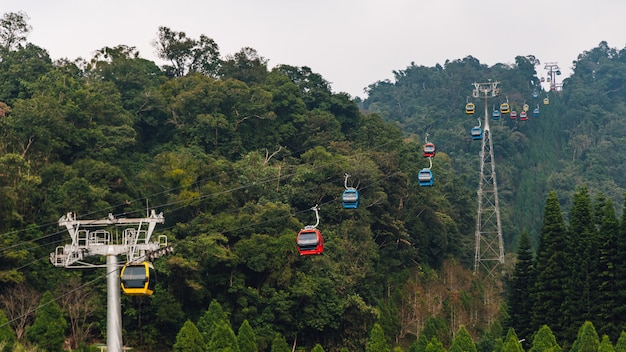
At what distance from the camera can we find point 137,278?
2894 centimetres

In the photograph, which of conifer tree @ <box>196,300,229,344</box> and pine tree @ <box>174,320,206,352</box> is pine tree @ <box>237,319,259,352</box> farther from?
pine tree @ <box>174,320,206,352</box>

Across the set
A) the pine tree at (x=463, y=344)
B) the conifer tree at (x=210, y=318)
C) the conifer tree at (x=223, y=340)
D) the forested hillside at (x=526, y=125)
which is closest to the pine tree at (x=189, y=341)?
the conifer tree at (x=223, y=340)

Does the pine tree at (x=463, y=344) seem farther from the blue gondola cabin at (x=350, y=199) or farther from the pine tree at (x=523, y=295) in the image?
the pine tree at (x=523, y=295)

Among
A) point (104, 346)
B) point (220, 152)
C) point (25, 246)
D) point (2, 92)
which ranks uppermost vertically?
point (2, 92)

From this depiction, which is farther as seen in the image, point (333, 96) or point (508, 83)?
point (508, 83)

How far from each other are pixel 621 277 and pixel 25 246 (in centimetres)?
2641

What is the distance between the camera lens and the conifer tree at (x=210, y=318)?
42.0 metres

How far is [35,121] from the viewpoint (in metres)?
49.7

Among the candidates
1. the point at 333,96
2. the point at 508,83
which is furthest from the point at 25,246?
the point at 508,83

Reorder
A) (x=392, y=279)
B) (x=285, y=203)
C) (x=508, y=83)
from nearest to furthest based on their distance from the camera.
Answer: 1. (x=285, y=203)
2. (x=392, y=279)
3. (x=508, y=83)

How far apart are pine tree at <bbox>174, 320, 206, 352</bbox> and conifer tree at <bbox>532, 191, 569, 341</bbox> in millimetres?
17147

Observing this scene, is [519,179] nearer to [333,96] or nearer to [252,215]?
[333,96]

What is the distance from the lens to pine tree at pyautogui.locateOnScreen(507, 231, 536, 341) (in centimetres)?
4903

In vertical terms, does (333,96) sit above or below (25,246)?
above
